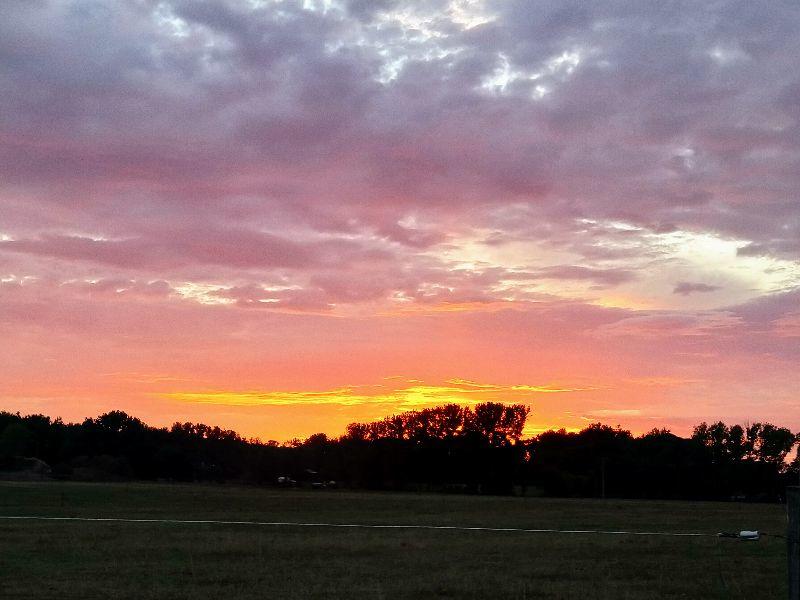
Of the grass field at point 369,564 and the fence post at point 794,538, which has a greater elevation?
the fence post at point 794,538

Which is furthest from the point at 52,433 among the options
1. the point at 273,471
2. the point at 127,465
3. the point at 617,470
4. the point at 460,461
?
the point at 617,470

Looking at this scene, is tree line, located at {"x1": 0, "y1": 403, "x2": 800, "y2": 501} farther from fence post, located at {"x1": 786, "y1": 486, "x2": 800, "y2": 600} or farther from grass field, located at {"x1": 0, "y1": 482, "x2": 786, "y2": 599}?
fence post, located at {"x1": 786, "y1": 486, "x2": 800, "y2": 600}

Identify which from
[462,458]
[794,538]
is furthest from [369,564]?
[462,458]

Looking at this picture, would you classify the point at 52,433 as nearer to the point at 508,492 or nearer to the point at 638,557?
the point at 508,492

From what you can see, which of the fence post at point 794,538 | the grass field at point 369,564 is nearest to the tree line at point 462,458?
the grass field at point 369,564

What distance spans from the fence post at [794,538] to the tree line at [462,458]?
437 ft

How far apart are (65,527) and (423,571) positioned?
19.7 m

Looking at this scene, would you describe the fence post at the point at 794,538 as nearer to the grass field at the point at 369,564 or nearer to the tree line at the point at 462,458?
the grass field at the point at 369,564

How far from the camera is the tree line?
142m

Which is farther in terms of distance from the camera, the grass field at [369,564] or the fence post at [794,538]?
the grass field at [369,564]

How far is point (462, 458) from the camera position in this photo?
157m

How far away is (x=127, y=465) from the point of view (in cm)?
15275

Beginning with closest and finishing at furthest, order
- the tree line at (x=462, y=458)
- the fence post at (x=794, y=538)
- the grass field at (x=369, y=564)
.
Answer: the fence post at (x=794, y=538) < the grass field at (x=369, y=564) < the tree line at (x=462, y=458)

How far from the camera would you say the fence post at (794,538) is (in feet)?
30.9
